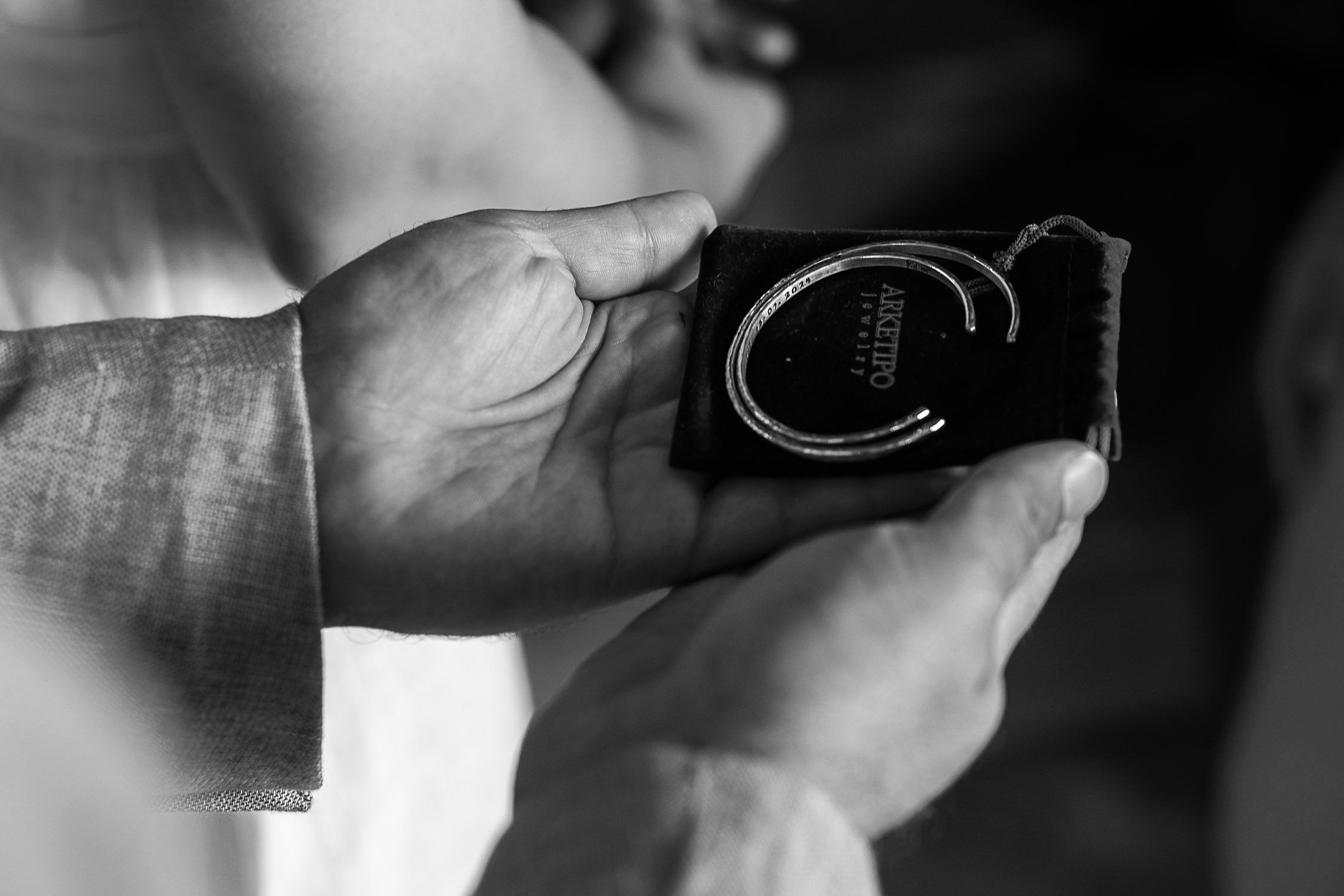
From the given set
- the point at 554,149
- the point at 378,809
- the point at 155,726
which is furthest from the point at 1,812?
the point at 554,149

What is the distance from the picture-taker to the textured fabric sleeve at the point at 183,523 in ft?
1.96

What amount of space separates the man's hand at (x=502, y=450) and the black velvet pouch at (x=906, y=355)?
0.02 m

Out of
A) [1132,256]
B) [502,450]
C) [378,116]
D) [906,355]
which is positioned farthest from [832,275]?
[1132,256]

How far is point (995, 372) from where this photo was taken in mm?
596

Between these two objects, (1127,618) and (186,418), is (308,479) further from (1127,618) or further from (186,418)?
(1127,618)

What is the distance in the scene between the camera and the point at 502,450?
Result: 2.12 ft

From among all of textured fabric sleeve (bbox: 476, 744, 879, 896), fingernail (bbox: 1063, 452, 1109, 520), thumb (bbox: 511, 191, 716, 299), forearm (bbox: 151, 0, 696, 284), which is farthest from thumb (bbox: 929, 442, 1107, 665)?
forearm (bbox: 151, 0, 696, 284)

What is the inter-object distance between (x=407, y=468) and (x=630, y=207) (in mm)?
195

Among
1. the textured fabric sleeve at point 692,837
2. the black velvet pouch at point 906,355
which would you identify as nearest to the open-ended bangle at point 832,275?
the black velvet pouch at point 906,355

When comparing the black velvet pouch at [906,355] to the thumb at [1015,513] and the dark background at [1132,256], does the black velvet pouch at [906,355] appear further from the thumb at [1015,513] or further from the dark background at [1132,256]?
the dark background at [1132,256]

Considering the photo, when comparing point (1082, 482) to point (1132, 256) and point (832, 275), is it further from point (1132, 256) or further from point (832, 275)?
point (1132, 256)

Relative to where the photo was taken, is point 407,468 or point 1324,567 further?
point 1324,567

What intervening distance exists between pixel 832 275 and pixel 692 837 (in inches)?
13.2

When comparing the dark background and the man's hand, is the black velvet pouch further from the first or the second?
the dark background
